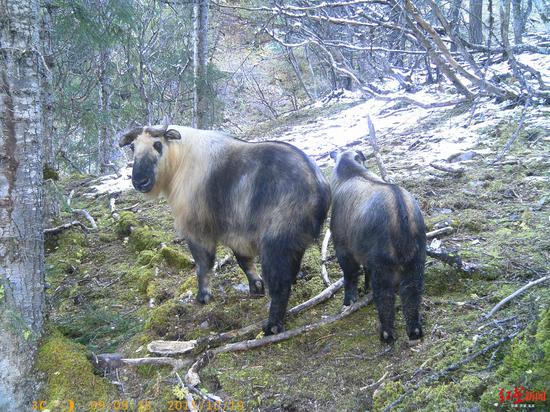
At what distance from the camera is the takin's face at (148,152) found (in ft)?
15.4

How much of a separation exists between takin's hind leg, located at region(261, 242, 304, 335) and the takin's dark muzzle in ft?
4.74

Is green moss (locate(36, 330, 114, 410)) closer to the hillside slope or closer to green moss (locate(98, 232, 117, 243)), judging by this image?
the hillside slope

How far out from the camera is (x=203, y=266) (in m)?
4.85

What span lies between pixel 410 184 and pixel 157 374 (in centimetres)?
397

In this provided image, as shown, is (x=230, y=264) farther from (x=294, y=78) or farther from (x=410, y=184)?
(x=294, y=78)

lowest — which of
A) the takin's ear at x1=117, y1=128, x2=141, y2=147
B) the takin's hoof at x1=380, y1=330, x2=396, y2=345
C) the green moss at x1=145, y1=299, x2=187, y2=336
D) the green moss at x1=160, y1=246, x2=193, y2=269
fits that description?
the green moss at x1=160, y1=246, x2=193, y2=269

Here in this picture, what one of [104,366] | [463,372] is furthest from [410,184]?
[104,366]

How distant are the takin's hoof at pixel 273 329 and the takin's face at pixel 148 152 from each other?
5.99 feet

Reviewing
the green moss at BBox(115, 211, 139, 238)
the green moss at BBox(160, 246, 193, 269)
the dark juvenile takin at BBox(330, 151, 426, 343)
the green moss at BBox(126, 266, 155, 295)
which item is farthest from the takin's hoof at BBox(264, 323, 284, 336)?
the green moss at BBox(115, 211, 139, 238)

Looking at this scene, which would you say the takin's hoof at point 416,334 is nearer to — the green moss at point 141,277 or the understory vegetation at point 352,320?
the understory vegetation at point 352,320

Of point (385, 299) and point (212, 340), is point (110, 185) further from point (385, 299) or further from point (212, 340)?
point (385, 299)

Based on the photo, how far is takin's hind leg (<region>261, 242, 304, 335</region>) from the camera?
400 cm

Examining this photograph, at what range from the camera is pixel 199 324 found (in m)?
4.48

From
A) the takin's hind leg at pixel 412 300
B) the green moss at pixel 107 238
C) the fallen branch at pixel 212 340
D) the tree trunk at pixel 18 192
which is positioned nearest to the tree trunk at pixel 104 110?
the green moss at pixel 107 238
